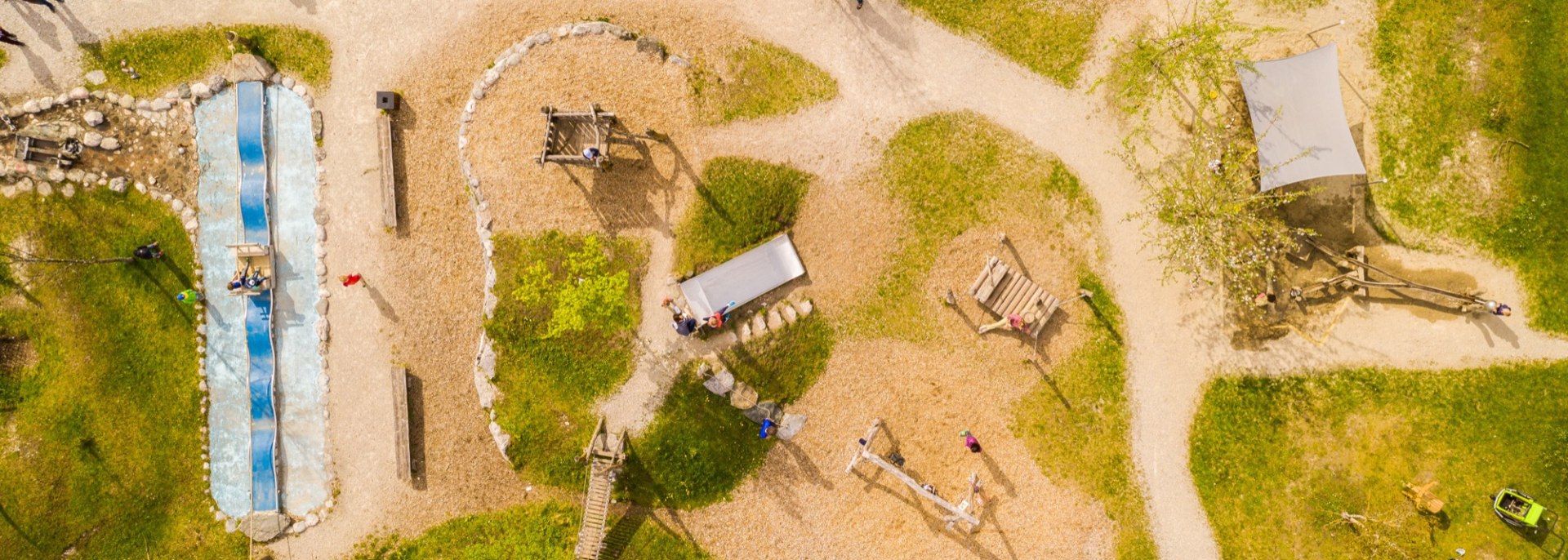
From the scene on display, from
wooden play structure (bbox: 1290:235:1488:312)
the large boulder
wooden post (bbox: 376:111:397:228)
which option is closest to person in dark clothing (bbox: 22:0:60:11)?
the large boulder

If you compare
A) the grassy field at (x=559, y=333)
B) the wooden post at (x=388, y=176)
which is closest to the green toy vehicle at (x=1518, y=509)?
the grassy field at (x=559, y=333)

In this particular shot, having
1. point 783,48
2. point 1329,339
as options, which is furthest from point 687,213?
point 1329,339

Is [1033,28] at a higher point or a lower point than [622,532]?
higher

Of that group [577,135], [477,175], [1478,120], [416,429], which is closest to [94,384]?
[416,429]

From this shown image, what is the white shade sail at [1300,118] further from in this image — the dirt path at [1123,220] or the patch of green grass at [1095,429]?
the patch of green grass at [1095,429]

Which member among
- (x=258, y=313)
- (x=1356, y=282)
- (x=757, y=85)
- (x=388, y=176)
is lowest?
(x=258, y=313)

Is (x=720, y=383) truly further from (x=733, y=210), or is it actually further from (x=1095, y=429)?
(x=1095, y=429)

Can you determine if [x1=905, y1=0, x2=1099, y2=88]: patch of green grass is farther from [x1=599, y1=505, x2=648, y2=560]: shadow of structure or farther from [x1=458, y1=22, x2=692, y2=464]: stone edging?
[x1=599, y1=505, x2=648, y2=560]: shadow of structure
